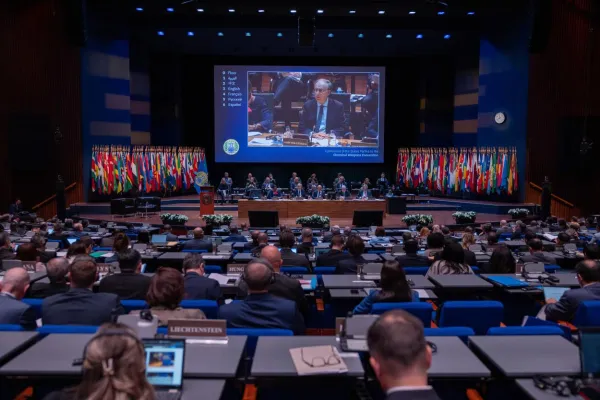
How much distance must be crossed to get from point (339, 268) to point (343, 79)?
641 inches

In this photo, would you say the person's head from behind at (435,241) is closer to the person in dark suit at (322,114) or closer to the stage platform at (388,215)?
the stage platform at (388,215)

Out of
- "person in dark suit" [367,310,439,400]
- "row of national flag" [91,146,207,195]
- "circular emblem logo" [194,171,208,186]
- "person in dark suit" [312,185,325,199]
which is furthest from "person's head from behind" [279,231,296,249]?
"circular emblem logo" [194,171,208,186]

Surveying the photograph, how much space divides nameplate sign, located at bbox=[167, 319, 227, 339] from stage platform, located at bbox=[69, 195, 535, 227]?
12.0 meters

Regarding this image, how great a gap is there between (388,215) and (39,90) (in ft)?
37.6

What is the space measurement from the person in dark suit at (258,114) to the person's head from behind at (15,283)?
17820mm

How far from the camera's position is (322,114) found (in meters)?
21.4

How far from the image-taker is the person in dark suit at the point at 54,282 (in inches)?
181

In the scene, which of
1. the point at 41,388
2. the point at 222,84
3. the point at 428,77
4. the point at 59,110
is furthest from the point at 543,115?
the point at 41,388

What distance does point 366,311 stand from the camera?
3963 mm

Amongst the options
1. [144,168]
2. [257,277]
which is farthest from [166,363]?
[144,168]

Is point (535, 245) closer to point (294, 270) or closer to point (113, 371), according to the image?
point (294, 270)

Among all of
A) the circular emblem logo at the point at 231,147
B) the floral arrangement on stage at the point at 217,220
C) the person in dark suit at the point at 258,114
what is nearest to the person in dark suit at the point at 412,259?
the floral arrangement on stage at the point at 217,220

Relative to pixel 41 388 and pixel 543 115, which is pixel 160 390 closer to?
pixel 41 388

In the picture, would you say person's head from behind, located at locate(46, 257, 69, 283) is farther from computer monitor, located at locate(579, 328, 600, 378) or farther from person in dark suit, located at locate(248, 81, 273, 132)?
person in dark suit, located at locate(248, 81, 273, 132)
